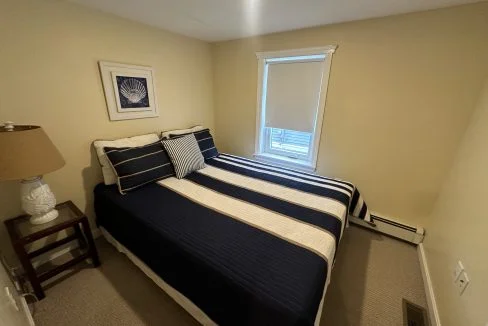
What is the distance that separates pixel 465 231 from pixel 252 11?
2272mm

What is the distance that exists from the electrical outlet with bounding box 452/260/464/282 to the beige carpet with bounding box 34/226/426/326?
0.36 meters

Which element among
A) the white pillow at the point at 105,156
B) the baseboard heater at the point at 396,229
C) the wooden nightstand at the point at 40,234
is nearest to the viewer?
the wooden nightstand at the point at 40,234

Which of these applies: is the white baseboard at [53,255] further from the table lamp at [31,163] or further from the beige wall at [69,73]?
the table lamp at [31,163]

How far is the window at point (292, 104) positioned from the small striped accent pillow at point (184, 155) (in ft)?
3.26

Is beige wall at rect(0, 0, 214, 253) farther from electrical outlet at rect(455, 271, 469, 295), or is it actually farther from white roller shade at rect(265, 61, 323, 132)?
electrical outlet at rect(455, 271, 469, 295)

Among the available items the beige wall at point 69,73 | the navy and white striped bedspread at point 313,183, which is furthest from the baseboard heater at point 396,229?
the beige wall at point 69,73

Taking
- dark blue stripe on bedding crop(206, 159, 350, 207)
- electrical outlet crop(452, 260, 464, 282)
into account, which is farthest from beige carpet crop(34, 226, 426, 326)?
dark blue stripe on bedding crop(206, 159, 350, 207)

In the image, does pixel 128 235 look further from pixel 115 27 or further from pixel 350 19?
pixel 350 19

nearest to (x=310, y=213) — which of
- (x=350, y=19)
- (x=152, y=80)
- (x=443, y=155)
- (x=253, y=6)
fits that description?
(x=443, y=155)

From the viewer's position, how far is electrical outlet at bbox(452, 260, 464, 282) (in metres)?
1.24

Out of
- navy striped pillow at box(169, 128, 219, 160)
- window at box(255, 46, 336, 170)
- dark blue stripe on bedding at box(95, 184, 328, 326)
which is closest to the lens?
dark blue stripe on bedding at box(95, 184, 328, 326)

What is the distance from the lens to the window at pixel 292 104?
225 cm

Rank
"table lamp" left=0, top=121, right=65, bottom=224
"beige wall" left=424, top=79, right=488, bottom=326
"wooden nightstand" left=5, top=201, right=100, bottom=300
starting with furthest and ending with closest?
"wooden nightstand" left=5, top=201, right=100, bottom=300 → "table lamp" left=0, top=121, right=65, bottom=224 → "beige wall" left=424, top=79, right=488, bottom=326

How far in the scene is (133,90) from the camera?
82.7 inches
